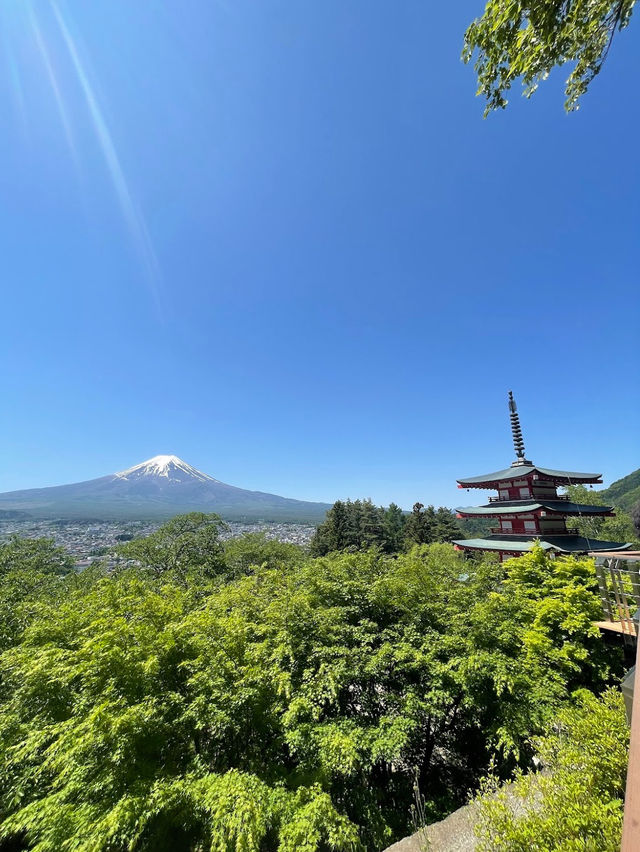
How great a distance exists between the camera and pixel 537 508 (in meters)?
14.2

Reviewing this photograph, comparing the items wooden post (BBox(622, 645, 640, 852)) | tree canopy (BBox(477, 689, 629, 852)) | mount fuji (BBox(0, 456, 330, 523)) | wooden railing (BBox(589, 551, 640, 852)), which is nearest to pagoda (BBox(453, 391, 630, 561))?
wooden railing (BBox(589, 551, 640, 852))

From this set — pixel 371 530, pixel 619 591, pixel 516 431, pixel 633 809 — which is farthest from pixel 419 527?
pixel 633 809

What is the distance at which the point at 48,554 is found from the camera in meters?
19.3

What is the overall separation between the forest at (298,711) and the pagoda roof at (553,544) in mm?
6181

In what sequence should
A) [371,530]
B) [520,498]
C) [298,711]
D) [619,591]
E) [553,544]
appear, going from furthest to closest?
1. [371,530]
2. [520,498]
3. [553,544]
4. [619,591]
5. [298,711]

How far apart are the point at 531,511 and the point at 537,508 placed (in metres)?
0.31

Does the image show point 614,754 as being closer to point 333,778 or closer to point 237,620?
point 333,778

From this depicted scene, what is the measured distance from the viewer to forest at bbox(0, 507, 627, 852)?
11.9ft

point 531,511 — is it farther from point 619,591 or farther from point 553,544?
point 619,591

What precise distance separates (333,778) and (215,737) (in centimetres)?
202

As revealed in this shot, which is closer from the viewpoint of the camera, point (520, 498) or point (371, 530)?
point (520, 498)

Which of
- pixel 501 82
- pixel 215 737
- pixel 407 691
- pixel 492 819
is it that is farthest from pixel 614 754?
pixel 501 82

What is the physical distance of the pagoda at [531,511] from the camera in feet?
46.2

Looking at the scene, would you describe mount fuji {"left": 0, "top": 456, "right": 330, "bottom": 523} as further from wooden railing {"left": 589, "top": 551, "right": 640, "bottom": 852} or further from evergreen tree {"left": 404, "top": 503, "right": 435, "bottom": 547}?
wooden railing {"left": 589, "top": 551, "right": 640, "bottom": 852}
